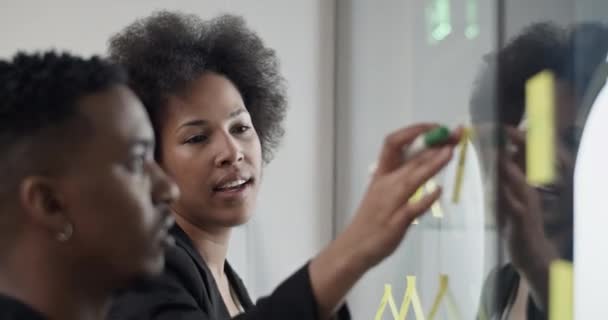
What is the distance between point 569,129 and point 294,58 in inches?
52.5

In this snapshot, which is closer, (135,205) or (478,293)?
(135,205)

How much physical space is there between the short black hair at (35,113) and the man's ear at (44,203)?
0.6 inches

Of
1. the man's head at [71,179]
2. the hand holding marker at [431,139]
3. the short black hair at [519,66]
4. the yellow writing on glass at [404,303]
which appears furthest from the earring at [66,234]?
the yellow writing on glass at [404,303]

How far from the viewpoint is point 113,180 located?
0.81 meters

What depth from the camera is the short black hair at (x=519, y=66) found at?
1.00 metres

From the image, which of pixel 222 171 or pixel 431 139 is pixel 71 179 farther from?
pixel 222 171

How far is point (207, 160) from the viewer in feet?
4.01

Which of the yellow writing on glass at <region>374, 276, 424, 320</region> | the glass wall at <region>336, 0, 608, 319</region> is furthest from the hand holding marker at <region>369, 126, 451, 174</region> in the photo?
the yellow writing on glass at <region>374, 276, 424, 320</region>

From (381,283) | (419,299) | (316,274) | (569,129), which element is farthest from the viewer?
(381,283)

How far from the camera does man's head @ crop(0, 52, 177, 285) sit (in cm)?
79

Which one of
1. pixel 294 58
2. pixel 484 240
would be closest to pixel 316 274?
pixel 484 240

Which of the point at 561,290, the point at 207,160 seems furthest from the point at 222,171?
the point at 561,290

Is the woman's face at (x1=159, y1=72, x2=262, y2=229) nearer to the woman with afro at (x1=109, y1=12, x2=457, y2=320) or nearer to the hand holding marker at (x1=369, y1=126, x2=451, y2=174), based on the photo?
the woman with afro at (x1=109, y1=12, x2=457, y2=320)

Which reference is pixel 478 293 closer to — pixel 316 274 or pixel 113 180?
pixel 316 274
